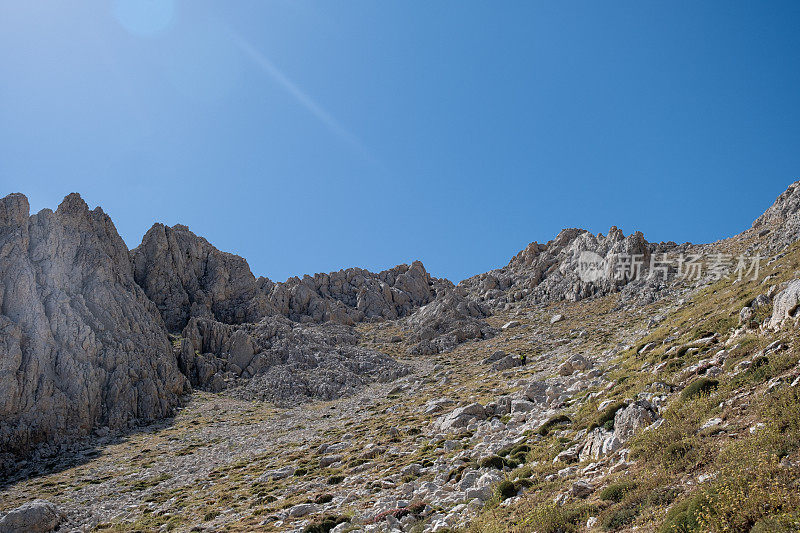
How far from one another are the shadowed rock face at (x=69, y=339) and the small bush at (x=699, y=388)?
72.3 meters

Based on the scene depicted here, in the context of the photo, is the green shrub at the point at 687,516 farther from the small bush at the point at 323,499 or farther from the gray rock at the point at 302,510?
the small bush at the point at 323,499

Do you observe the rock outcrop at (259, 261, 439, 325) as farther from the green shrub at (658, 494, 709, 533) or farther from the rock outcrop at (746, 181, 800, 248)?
the green shrub at (658, 494, 709, 533)

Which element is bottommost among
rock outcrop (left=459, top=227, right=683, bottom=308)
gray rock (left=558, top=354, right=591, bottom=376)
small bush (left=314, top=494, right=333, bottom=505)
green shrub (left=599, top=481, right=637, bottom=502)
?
small bush (left=314, top=494, right=333, bottom=505)

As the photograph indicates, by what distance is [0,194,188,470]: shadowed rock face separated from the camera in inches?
2317

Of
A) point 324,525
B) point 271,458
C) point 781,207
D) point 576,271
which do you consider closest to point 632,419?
point 324,525

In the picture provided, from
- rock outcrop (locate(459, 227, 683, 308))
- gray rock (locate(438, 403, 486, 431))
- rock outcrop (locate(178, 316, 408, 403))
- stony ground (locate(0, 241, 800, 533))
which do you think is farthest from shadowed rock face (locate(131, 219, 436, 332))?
gray rock (locate(438, 403, 486, 431))

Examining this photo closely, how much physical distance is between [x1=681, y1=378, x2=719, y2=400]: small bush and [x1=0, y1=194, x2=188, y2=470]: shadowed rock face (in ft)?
237

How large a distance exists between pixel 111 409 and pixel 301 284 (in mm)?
81005

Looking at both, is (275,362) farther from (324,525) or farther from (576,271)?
(576,271)

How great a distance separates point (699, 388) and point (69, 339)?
83.9 meters

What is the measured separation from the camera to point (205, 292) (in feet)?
391

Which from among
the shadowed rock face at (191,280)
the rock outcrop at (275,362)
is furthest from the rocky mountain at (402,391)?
the shadowed rock face at (191,280)

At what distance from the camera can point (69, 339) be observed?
225 feet

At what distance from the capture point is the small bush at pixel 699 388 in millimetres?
16141
